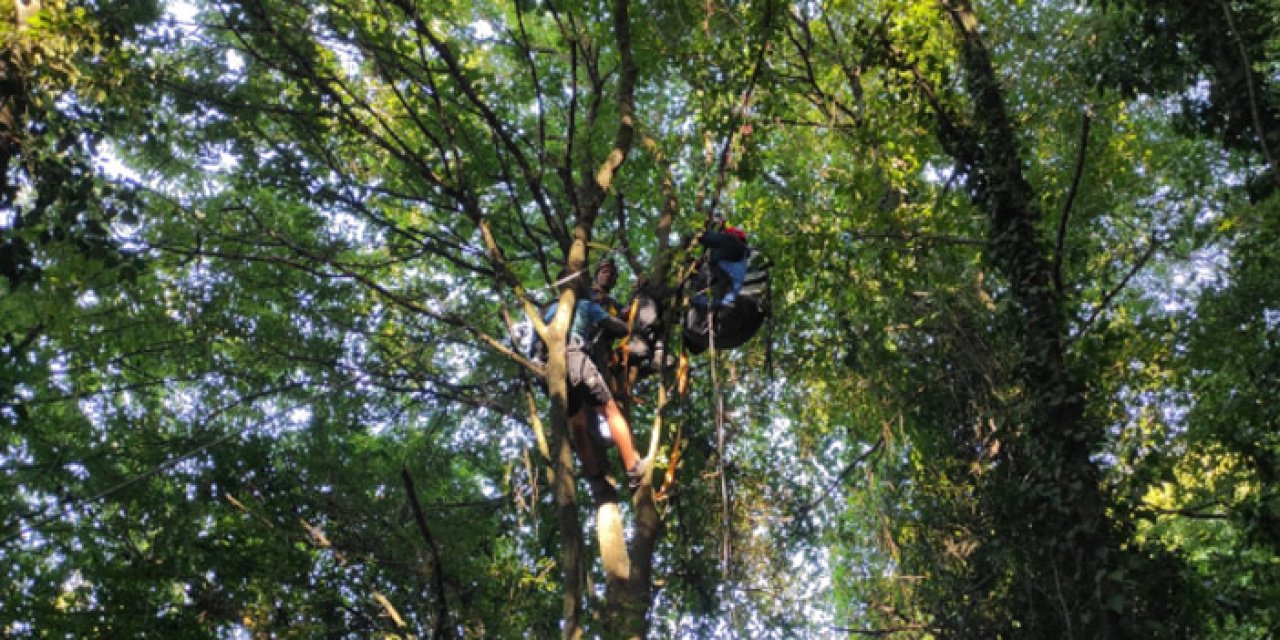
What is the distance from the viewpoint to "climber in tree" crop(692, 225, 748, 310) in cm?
556

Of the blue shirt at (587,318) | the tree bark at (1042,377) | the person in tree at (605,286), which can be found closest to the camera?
the tree bark at (1042,377)

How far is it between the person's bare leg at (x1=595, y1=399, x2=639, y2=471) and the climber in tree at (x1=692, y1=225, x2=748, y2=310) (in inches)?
31.5

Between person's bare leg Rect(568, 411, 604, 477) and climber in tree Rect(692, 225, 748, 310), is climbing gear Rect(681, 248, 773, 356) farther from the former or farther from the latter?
person's bare leg Rect(568, 411, 604, 477)

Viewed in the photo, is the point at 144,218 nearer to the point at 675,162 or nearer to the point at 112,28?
the point at 112,28

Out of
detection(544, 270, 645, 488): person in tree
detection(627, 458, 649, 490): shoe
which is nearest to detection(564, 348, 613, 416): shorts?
detection(544, 270, 645, 488): person in tree

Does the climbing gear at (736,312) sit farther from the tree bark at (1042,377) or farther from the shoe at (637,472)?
the tree bark at (1042,377)

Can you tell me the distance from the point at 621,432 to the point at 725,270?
1.12m

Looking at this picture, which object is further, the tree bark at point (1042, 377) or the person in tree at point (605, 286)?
the person in tree at point (605, 286)

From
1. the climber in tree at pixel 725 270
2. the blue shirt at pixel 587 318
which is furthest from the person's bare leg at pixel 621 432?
the climber in tree at pixel 725 270

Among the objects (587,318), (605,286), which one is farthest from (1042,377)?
(605,286)

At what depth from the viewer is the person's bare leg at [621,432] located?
5.34m

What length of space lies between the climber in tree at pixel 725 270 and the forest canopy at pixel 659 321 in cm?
8

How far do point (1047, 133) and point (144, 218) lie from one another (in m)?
7.54

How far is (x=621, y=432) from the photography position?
5.38 meters
